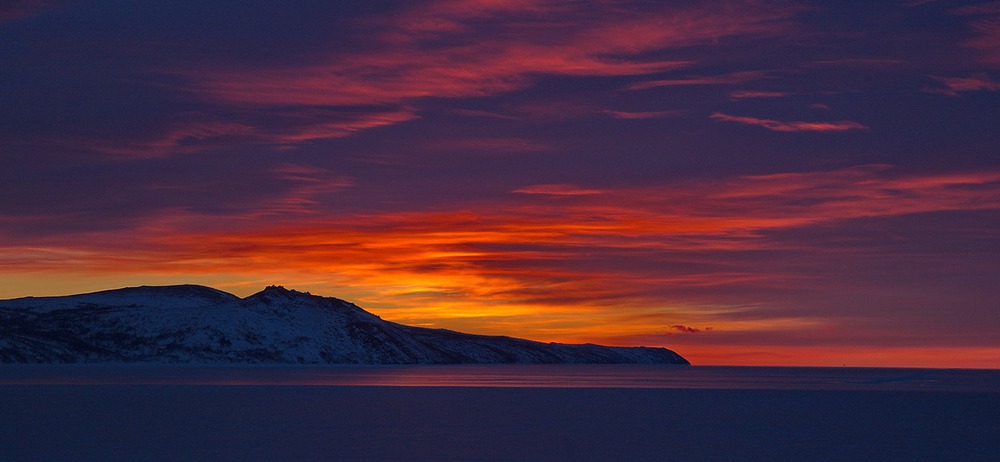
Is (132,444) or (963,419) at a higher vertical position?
(963,419)

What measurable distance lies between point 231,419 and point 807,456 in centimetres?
3830

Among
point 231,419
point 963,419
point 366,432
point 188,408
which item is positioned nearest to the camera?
point 366,432

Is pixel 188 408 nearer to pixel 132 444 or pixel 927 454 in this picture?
pixel 132 444

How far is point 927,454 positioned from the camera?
48.1 metres

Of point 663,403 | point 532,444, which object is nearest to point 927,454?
point 532,444

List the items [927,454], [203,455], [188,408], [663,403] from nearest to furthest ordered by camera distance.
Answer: [203,455]
[927,454]
[188,408]
[663,403]

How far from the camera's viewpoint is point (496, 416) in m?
72.3

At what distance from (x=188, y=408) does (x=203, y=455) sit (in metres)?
38.6

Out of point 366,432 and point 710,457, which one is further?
point 366,432

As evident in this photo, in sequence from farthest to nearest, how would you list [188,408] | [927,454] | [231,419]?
[188,408], [231,419], [927,454]

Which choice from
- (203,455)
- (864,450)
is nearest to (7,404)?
(203,455)

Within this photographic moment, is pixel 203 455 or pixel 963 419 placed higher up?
pixel 963 419

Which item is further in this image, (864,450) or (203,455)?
(864,450)

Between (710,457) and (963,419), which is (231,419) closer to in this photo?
(710,457)
